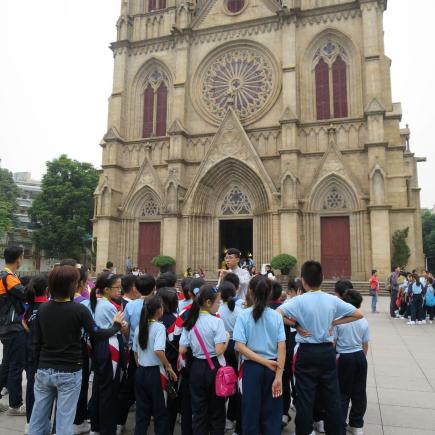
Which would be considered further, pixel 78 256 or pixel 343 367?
pixel 78 256

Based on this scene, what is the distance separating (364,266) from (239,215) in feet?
27.6

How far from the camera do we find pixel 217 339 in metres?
4.30

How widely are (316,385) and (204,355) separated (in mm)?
1265

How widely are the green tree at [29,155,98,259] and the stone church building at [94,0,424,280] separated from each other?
940 cm

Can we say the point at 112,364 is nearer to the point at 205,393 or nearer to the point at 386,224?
the point at 205,393

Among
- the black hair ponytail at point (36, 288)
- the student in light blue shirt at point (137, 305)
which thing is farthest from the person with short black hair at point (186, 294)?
the black hair ponytail at point (36, 288)

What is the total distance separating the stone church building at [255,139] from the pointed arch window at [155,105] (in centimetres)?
9

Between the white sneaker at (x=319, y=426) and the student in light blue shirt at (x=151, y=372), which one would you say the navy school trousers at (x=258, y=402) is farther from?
the white sneaker at (x=319, y=426)

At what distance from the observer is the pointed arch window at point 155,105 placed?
1142 inches

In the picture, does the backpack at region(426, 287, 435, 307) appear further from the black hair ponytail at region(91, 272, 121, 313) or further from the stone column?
the black hair ponytail at region(91, 272, 121, 313)

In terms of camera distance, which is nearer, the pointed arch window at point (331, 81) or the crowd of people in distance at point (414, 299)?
the crowd of people in distance at point (414, 299)

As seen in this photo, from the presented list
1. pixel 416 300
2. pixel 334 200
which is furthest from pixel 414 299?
pixel 334 200

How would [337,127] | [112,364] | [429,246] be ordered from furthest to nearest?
1. [429,246]
2. [337,127]
3. [112,364]

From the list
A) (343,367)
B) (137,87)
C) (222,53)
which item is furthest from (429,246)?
(343,367)
